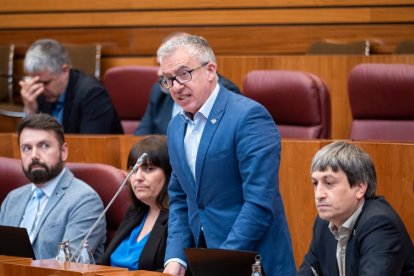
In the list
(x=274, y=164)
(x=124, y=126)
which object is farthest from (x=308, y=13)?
(x=274, y=164)

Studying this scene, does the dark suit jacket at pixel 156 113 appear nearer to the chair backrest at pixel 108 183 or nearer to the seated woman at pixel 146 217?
the chair backrest at pixel 108 183

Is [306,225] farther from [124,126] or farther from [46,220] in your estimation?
[124,126]

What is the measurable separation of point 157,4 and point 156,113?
136 cm

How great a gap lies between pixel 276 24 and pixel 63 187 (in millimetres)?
2353

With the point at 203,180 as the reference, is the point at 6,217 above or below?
below

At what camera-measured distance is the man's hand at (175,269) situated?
2293 millimetres

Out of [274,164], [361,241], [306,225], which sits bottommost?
[306,225]

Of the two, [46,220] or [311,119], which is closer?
[46,220]

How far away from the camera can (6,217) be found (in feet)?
9.96

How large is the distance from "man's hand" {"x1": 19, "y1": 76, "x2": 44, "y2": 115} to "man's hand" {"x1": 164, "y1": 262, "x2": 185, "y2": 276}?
5.95ft

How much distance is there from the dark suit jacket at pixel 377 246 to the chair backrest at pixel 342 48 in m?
2.44

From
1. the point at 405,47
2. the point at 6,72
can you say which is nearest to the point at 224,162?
the point at 405,47

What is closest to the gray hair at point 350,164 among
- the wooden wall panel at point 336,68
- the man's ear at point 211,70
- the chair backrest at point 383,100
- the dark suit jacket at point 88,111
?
the man's ear at point 211,70

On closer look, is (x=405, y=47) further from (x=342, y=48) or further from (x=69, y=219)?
(x=69, y=219)
